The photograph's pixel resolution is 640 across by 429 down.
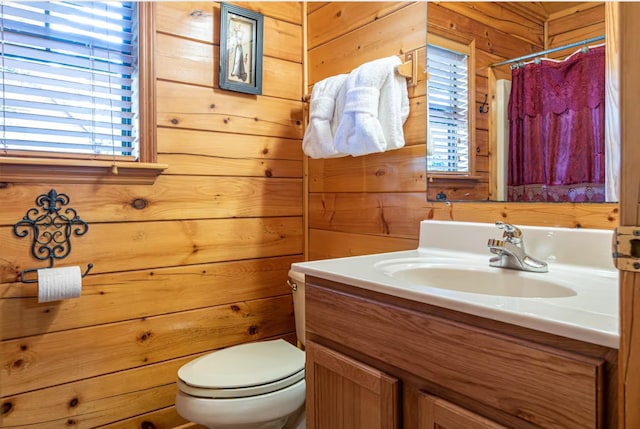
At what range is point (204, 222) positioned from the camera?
1.73 metres

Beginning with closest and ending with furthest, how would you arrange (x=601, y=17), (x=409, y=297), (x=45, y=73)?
(x=409, y=297) < (x=601, y=17) < (x=45, y=73)

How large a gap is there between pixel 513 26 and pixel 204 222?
130 cm

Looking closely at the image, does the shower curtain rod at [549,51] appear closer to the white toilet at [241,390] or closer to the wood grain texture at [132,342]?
the white toilet at [241,390]

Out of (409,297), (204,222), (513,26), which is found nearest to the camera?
(409,297)

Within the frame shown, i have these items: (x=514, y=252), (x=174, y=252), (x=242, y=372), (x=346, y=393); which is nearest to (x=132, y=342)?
(x=174, y=252)

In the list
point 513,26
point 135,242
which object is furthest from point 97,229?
point 513,26

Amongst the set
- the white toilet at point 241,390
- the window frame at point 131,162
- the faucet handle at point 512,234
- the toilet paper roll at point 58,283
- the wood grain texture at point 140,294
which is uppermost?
the window frame at point 131,162

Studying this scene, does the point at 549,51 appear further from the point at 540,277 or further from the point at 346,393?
the point at 346,393

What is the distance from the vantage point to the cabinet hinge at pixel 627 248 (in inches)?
18.1

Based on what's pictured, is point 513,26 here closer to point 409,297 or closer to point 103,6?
point 409,297

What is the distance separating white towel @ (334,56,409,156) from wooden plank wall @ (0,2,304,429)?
572 mm

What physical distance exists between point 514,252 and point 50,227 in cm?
146

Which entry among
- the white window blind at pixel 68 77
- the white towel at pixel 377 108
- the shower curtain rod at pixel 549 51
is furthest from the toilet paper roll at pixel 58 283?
the shower curtain rod at pixel 549 51

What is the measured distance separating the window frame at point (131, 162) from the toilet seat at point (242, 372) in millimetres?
716
